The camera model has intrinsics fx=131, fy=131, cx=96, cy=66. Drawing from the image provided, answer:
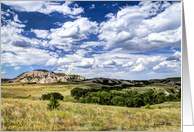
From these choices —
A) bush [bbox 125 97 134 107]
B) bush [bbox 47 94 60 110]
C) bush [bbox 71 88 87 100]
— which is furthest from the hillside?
bush [bbox 47 94 60 110]

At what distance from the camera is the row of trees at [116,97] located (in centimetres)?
1773

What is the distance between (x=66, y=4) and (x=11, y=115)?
6.19 m

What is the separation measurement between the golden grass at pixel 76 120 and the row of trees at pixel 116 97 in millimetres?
11155

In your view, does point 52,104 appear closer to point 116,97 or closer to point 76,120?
point 76,120

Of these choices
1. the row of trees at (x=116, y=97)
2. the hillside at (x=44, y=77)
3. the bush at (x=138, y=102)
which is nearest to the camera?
the hillside at (x=44, y=77)

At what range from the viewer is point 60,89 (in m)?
16.4

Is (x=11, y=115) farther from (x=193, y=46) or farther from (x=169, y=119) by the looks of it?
(x=193, y=46)

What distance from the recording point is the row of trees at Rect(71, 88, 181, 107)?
58.2 ft

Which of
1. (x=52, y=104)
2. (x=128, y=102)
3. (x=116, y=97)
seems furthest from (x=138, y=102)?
(x=52, y=104)

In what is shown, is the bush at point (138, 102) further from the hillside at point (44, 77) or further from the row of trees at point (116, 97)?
the hillside at point (44, 77)

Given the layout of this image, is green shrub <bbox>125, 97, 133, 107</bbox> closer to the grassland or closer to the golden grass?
the grassland

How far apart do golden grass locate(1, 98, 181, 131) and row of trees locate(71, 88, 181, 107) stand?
1115 centimetres

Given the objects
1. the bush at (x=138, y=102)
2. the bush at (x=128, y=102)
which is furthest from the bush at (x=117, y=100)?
the bush at (x=138, y=102)

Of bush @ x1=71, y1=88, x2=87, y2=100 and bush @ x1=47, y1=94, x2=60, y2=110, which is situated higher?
bush @ x1=47, y1=94, x2=60, y2=110
